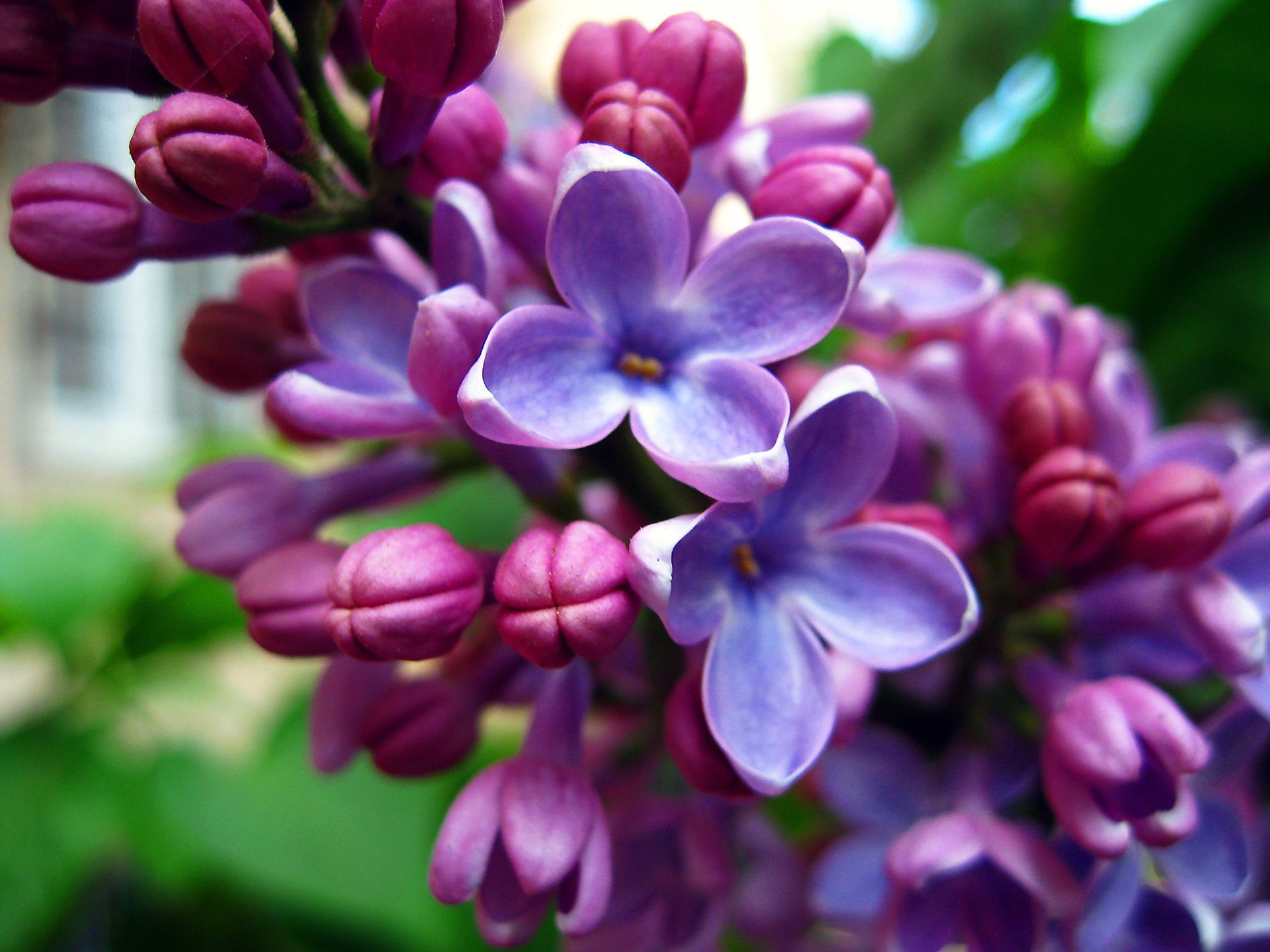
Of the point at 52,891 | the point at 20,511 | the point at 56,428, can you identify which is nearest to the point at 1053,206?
the point at 52,891

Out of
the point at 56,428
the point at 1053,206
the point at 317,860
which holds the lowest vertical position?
the point at 56,428

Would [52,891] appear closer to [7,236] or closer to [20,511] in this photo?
[7,236]

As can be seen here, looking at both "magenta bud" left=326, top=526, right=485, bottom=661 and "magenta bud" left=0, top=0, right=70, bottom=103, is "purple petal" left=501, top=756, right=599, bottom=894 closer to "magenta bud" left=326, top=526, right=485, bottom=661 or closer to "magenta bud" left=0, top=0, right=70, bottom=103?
"magenta bud" left=326, top=526, right=485, bottom=661

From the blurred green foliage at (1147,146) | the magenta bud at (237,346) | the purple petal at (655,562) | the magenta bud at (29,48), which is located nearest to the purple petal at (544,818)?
the purple petal at (655,562)

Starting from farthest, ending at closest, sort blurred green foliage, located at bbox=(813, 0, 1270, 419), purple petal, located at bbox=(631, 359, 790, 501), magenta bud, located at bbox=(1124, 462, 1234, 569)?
blurred green foliage, located at bbox=(813, 0, 1270, 419), magenta bud, located at bbox=(1124, 462, 1234, 569), purple petal, located at bbox=(631, 359, 790, 501)

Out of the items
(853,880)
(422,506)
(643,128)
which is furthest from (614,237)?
(422,506)

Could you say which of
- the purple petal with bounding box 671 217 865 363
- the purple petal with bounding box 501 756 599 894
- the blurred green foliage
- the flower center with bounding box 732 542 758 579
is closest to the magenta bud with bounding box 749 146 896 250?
the purple petal with bounding box 671 217 865 363
